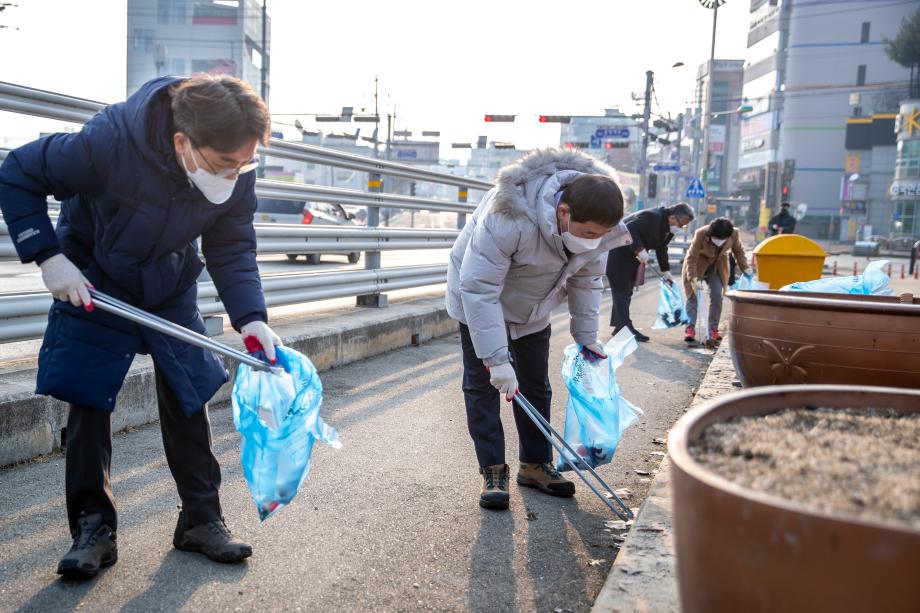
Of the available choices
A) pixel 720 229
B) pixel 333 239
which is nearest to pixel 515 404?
pixel 333 239

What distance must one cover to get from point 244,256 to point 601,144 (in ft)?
128

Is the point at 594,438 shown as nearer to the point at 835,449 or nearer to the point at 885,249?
the point at 835,449

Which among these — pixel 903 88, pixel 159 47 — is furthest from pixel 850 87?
pixel 159 47

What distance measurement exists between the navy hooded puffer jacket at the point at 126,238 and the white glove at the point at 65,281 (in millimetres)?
40

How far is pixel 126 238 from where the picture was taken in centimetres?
260

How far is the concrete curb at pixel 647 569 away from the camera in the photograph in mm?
2426

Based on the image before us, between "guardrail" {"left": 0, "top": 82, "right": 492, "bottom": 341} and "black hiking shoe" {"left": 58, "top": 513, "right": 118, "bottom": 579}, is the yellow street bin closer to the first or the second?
"guardrail" {"left": 0, "top": 82, "right": 492, "bottom": 341}

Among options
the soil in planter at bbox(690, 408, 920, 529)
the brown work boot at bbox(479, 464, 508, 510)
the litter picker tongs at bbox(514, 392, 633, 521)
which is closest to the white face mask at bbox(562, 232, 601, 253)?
the litter picker tongs at bbox(514, 392, 633, 521)

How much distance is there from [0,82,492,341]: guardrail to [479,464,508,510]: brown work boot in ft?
5.54

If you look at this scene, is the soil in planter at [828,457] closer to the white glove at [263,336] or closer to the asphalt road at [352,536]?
the asphalt road at [352,536]

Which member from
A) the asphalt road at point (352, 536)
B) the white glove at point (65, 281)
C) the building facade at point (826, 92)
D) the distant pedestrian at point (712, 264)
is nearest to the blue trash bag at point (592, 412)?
the asphalt road at point (352, 536)

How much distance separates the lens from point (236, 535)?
10.3 ft

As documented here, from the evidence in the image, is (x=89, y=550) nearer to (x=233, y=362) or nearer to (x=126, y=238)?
(x=126, y=238)

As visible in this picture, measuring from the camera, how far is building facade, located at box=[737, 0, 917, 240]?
64188 millimetres
